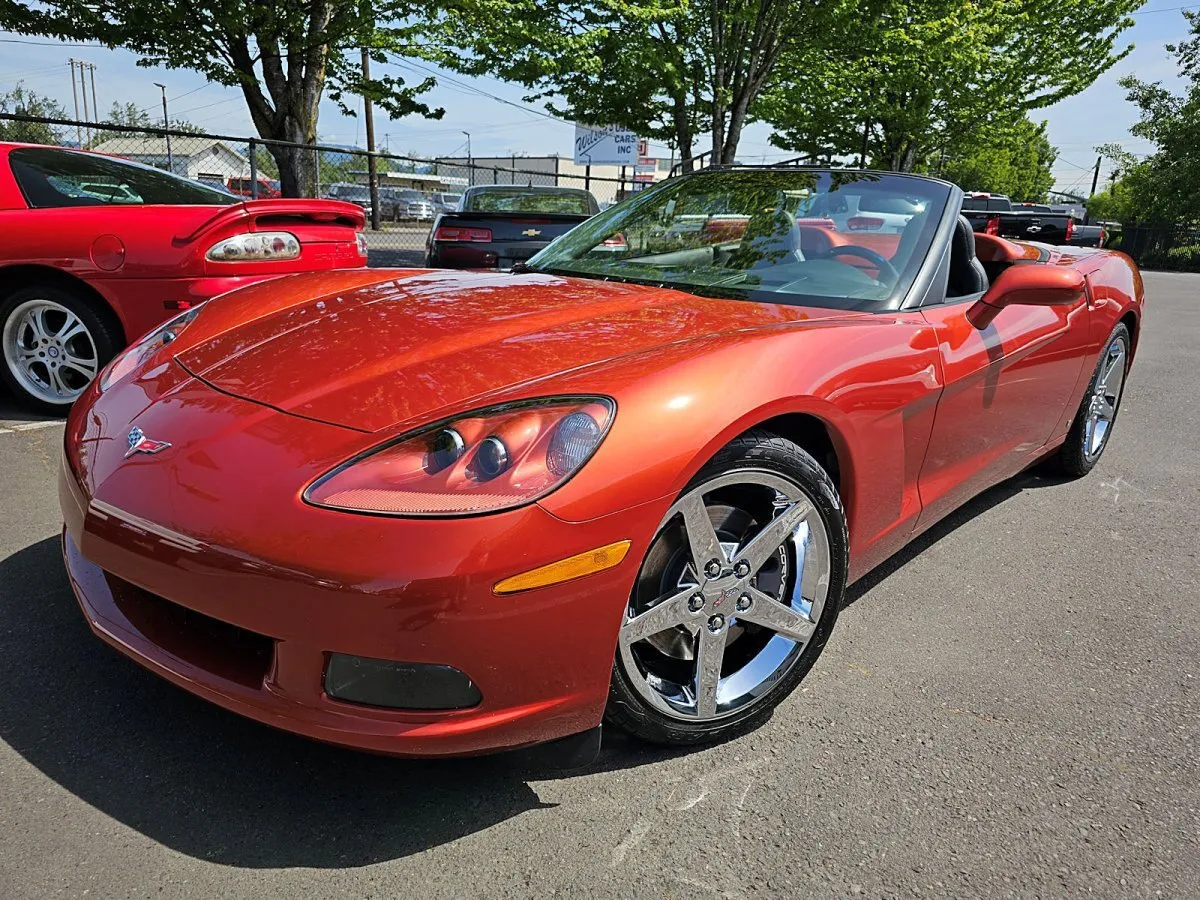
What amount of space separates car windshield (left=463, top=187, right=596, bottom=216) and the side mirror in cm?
665

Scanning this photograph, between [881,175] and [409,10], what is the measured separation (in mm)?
9130

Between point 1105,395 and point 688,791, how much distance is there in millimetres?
3424

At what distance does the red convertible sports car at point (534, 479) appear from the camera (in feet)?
4.91

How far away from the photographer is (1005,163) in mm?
60031

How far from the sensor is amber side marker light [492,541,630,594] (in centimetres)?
149

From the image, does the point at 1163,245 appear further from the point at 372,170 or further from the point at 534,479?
the point at 534,479

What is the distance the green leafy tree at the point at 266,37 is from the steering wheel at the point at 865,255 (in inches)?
343

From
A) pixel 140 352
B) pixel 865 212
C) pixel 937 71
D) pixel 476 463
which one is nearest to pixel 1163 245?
pixel 937 71

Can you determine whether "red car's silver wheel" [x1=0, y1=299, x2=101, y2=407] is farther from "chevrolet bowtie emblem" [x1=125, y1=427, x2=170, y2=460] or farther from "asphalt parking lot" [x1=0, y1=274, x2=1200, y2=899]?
"chevrolet bowtie emblem" [x1=125, y1=427, x2=170, y2=460]

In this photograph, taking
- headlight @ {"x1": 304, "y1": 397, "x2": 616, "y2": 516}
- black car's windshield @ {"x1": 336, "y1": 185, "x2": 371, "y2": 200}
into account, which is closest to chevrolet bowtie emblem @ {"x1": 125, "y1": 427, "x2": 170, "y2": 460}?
headlight @ {"x1": 304, "y1": 397, "x2": 616, "y2": 516}

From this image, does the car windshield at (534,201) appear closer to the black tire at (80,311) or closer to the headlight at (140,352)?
the black tire at (80,311)

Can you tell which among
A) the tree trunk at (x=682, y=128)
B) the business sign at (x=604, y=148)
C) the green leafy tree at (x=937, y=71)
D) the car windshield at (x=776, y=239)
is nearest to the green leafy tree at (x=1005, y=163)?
the green leafy tree at (x=937, y=71)

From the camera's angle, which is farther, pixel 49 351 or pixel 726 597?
pixel 49 351

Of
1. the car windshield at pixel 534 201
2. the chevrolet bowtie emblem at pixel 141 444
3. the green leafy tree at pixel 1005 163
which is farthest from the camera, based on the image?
the green leafy tree at pixel 1005 163
